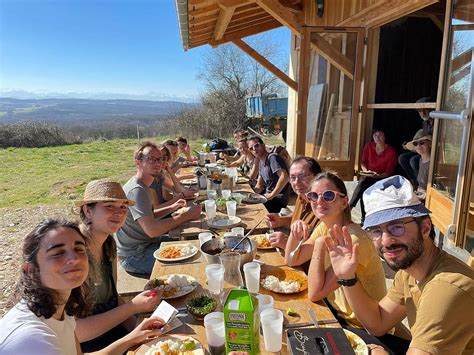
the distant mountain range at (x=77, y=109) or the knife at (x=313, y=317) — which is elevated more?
the distant mountain range at (x=77, y=109)

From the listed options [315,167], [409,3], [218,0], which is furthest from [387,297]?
[218,0]

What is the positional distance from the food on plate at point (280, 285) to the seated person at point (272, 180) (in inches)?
114

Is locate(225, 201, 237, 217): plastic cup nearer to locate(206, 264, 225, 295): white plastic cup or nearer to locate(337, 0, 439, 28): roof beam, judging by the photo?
locate(206, 264, 225, 295): white plastic cup

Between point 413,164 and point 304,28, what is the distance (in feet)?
8.28

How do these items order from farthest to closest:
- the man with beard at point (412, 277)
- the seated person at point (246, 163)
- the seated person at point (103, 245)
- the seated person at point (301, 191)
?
the seated person at point (246, 163) < the seated person at point (301, 191) < the seated person at point (103, 245) < the man with beard at point (412, 277)

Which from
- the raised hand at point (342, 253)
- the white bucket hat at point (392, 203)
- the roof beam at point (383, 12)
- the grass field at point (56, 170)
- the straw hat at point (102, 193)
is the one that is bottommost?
the grass field at point (56, 170)

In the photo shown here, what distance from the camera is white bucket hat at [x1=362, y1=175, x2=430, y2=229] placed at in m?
1.48

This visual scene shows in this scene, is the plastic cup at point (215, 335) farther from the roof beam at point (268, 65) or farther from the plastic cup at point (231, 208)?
the roof beam at point (268, 65)

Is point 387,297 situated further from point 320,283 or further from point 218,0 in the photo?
point 218,0

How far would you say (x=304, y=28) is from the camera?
481 centimetres

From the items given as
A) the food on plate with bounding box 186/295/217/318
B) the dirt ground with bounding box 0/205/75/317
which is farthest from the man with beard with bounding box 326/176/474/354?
the dirt ground with bounding box 0/205/75/317

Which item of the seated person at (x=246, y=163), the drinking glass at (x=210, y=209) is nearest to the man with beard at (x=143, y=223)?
the drinking glass at (x=210, y=209)

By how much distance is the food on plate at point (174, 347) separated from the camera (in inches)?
57.0

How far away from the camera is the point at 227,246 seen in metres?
2.16
